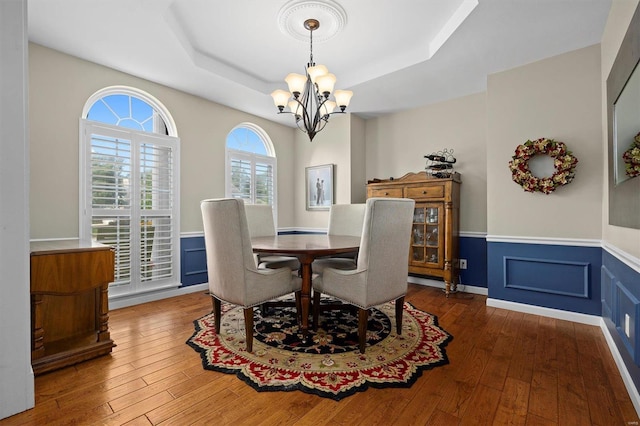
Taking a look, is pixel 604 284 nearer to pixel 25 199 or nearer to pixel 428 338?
pixel 428 338

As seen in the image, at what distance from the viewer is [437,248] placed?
362 centimetres

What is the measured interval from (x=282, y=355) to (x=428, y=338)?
1132 mm

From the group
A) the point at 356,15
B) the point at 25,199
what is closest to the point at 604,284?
the point at 356,15

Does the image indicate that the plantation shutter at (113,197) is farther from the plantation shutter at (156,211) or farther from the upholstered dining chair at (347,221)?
the upholstered dining chair at (347,221)

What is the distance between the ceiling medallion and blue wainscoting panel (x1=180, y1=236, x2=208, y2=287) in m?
2.60

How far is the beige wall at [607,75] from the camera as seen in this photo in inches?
66.2

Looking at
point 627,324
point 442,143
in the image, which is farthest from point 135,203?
point 627,324

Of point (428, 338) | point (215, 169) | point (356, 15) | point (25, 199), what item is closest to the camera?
point (25, 199)

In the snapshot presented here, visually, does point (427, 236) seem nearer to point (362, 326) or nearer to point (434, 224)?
point (434, 224)

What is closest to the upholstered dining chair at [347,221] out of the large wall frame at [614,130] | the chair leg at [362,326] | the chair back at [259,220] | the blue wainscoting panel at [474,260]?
the chair back at [259,220]

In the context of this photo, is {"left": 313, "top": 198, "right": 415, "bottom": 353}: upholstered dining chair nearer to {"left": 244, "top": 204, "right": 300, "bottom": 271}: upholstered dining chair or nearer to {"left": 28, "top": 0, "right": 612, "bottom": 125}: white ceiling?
{"left": 244, "top": 204, "right": 300, "bottom": 271}: upholstered dining chair

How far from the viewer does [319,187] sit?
4.86 meters

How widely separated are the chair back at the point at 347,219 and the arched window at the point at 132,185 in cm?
188

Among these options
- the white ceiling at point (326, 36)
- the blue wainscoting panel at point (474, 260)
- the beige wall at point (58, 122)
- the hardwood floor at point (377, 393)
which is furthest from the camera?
the blue wainscoting panel at point (474, 260)
